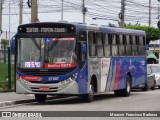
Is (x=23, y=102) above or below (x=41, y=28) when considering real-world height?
below

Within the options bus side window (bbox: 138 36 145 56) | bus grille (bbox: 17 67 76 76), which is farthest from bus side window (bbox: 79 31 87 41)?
bus side window (bbox: 138 36 145 56)

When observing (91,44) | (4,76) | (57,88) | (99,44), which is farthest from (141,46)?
(57,88)

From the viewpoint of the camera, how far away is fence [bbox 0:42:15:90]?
27609 millimetres

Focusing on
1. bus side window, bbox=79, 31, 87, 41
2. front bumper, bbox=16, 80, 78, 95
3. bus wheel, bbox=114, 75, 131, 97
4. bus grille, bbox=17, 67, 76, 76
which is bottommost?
bus wheel, bbox=114, 75, 131, 97

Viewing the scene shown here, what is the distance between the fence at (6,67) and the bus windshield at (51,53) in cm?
595

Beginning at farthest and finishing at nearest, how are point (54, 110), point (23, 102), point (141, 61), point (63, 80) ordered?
point (141, 61) < point (23, 102) < point (63, 80) < point (54, 110)

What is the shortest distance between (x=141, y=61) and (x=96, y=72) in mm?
7047

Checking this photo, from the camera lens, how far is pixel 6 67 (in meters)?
33.4

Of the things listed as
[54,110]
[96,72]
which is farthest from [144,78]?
[54,110]

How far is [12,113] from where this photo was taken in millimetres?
16922

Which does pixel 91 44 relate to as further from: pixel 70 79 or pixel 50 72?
pixel 50 72

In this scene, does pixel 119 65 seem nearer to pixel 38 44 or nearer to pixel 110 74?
pixel 110 74

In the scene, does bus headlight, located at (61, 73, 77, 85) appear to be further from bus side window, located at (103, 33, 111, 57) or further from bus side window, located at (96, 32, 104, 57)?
bus side window, located at (103, 33, 111, 57)

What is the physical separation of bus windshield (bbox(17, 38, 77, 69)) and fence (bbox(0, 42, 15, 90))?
5953 mm
